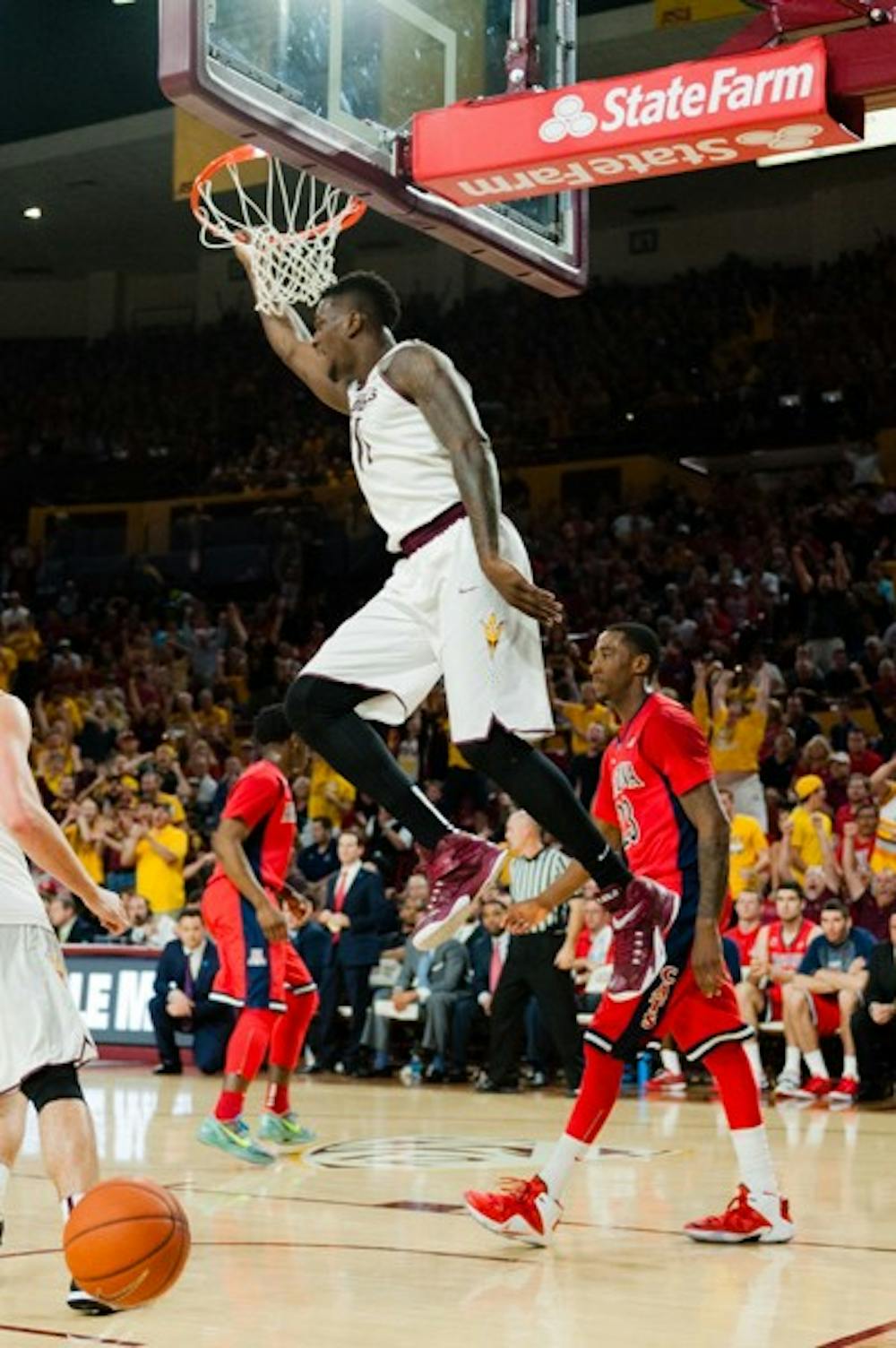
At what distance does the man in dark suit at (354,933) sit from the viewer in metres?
14.8

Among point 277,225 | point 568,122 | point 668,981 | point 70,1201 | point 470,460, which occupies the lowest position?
point 70,1201

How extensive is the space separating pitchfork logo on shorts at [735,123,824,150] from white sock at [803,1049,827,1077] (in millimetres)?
7570

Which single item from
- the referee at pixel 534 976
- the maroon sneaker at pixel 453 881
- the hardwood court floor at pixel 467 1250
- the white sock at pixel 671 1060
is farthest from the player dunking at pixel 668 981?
the white sock at pixel 671 1060

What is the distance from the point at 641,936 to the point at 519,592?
6.22 feet

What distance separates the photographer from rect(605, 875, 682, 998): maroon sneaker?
20.8 feet

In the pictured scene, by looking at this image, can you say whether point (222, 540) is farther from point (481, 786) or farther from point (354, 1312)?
point (354, 1312)

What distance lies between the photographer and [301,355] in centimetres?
602

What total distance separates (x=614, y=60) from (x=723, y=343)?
19.4ft

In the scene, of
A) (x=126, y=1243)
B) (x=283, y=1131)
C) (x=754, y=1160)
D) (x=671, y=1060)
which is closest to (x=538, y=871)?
(x=671, y=1060)

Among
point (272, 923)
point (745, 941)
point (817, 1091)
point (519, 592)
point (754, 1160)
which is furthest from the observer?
point (745, 941)

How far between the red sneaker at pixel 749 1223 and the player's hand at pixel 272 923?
279cm

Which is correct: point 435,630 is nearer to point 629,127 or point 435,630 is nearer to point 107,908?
point 107,908

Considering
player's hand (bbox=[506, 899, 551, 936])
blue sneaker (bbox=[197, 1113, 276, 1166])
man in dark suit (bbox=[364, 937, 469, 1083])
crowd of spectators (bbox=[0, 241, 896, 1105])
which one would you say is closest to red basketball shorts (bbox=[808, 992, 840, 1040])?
crowd of spectators (bbox=[0, 241, 896, 1105])

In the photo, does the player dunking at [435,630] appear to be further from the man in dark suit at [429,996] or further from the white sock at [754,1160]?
the man in dark suit at [429,996]
